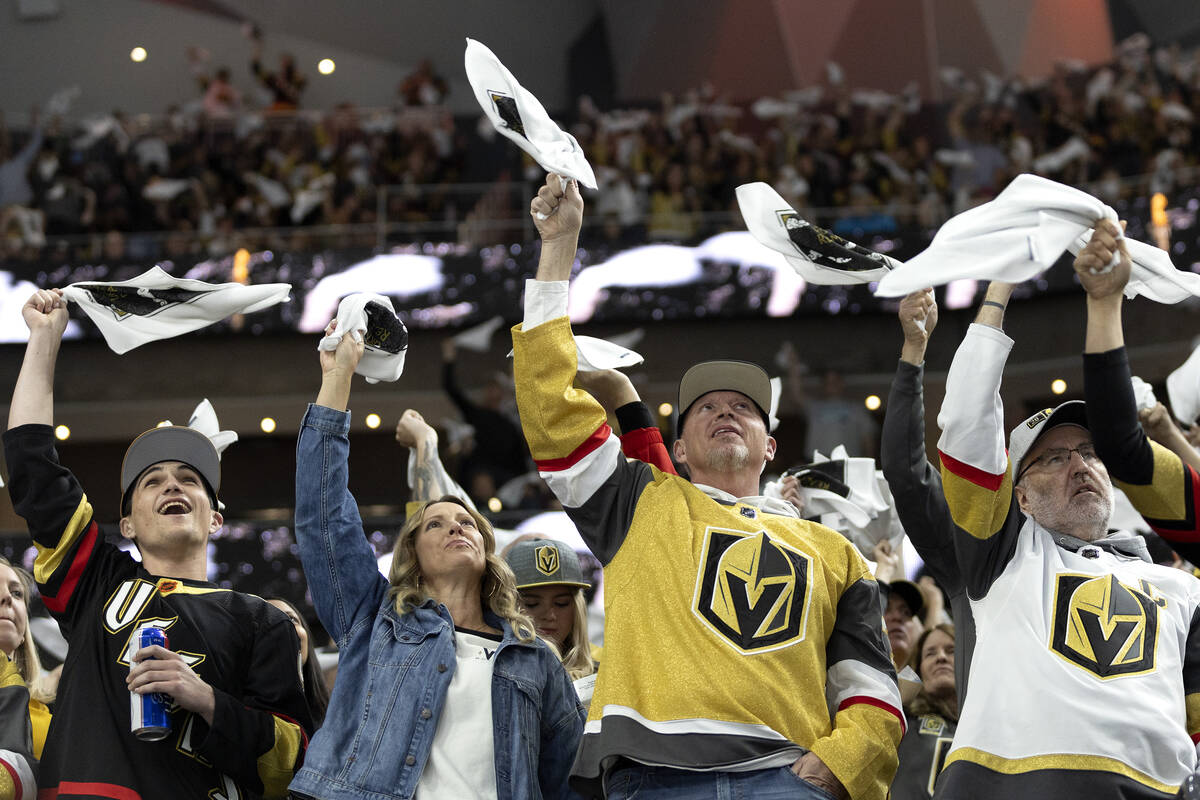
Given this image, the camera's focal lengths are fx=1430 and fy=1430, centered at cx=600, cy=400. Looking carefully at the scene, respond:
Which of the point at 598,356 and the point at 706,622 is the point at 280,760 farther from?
the point at 598,356

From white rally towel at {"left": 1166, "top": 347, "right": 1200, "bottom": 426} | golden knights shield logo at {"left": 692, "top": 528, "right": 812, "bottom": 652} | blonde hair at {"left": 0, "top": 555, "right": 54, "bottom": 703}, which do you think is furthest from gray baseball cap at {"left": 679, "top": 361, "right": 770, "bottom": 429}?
blonde hair at {"left": 0, "top": 555, "right": 54, "bottom": 703}

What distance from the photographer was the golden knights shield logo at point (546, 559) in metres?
4.06

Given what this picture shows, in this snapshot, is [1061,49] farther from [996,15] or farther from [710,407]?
[710,407]

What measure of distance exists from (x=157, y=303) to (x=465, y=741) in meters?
1.50

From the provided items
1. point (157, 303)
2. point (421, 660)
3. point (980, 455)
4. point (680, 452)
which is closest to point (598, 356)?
point (680, 452)

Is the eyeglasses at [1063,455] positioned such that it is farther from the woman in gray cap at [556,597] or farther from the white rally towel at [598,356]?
the woman in gray cap at [556,597]

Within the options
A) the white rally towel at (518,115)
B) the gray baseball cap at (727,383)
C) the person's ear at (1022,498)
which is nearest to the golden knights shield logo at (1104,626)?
the person's ear at (1022,498)

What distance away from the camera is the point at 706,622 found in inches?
115

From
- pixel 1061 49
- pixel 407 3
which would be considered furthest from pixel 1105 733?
pixel 407 3

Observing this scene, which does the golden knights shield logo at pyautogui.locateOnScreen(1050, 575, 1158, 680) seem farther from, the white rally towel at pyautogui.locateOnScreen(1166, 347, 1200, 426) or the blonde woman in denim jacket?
the white rally towel at pyautogui.locateOnScreen(1166, 347, 1200, 426)

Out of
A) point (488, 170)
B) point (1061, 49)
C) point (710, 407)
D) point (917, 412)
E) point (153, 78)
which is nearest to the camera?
point (917, 412)

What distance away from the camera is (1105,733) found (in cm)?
281

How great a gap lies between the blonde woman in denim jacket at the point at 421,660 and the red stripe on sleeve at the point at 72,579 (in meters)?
0.50

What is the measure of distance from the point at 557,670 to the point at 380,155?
30.5ft
